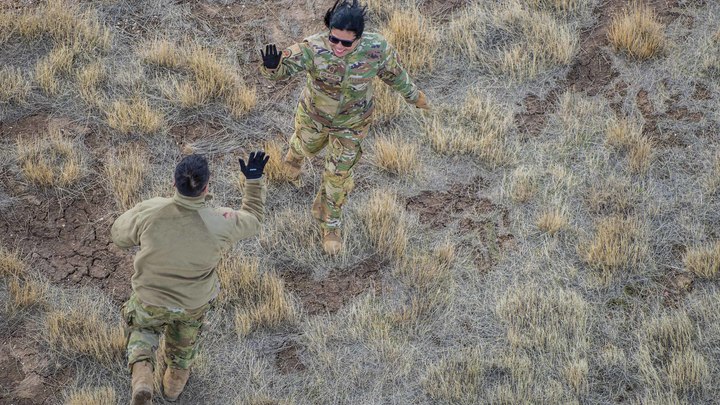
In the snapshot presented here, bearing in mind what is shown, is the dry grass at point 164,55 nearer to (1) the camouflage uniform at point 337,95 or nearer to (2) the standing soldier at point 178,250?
(1) the camouflage uniform at point 337,95

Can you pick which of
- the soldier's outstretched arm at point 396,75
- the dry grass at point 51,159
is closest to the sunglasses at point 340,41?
the soldier's outstretched arm at point 396,75

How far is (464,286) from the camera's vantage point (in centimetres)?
644

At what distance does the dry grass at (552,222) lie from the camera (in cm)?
671

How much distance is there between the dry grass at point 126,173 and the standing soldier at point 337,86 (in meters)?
1.30

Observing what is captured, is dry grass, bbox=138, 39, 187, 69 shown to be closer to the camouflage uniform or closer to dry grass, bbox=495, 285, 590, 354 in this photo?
the camouflage uniform

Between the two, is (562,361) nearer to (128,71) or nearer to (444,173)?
(444,173)

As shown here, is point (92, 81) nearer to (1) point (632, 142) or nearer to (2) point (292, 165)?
(2) point (292, 165)

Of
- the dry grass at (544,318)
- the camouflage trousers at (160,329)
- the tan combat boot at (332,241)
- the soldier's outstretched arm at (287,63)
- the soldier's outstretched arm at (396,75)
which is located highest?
the soldier's outstretched arm at (287,63)

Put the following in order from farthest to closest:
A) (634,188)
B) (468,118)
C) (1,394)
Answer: (468,118), (634,188), (1,394)

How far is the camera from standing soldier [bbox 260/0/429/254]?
5.68 metres

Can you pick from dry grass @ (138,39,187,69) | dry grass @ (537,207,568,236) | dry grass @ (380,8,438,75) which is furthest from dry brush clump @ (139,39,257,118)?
dry grass @ (537,207,568,236)

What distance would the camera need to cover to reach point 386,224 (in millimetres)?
6680

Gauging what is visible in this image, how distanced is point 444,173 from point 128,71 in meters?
2.89

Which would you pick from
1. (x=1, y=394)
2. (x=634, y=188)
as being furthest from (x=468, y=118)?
(x=1, y=394)
